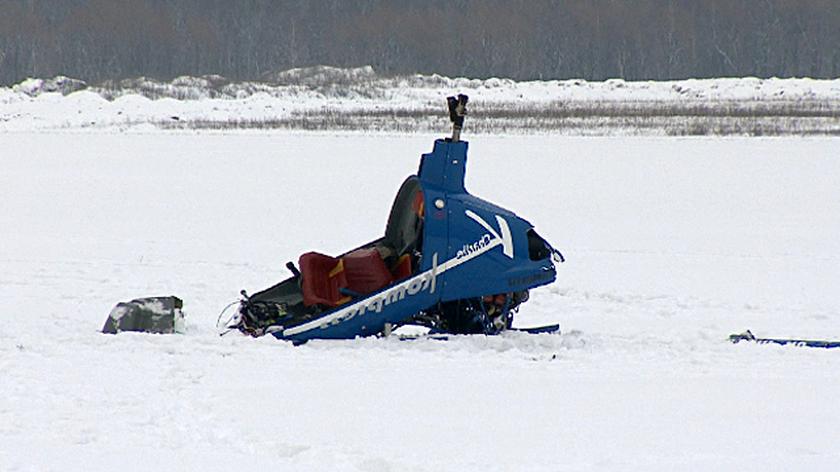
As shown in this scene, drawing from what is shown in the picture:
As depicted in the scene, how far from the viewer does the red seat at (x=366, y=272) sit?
7270mm

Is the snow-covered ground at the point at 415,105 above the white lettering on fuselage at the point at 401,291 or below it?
above

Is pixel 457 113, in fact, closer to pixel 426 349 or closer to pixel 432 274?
pixel 432 274

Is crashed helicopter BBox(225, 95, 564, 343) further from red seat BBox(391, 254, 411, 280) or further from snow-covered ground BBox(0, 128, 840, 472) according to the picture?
snow-covered ground BBox(0, 128, 840, 472)

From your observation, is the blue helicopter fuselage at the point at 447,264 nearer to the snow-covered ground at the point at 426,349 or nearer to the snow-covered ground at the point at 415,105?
the snow-covered ground at the point at 426,349

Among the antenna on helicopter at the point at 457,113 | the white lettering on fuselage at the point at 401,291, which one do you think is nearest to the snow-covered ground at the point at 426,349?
the white lettering on fuselage at the point at 401,291

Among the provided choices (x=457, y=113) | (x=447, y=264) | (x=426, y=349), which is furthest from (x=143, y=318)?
(x=457, y=113)

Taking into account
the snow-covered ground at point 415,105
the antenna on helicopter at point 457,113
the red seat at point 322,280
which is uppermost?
the snow-covered ground at point 415,105

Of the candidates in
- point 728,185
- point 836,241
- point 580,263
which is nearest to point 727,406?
point 580,263

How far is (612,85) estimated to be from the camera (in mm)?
61812

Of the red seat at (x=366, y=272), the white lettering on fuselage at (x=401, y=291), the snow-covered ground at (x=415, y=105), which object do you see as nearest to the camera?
the white lettering on fuselage at (x=401, y=291)

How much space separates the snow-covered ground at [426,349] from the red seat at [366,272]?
58cm

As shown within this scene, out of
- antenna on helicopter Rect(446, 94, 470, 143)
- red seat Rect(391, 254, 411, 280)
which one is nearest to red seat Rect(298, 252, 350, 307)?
red seat Rect(391, 254, 411, 280)

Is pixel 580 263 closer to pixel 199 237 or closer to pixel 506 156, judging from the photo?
pixel 199 237

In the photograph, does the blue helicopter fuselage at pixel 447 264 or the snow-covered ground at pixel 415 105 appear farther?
the snow-covered ground at pixel 415 105
